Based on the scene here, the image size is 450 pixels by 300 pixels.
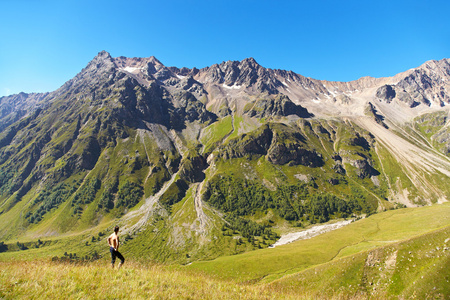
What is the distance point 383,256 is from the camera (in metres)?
33.2

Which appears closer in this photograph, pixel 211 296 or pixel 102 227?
pixel 211 296

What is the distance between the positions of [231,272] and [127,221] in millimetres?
138626

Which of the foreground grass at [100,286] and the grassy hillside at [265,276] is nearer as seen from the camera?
the foreground grass at [100,286]

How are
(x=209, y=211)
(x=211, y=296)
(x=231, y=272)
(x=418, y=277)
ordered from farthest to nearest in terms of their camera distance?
(x=209, y=211) < (x=231, y=272) < (x=418, y=277) < (x=211, y=296)

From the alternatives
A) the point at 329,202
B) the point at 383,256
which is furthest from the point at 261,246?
the point at 383,256

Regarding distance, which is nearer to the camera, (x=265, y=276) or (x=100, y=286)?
(x=100, y=286)

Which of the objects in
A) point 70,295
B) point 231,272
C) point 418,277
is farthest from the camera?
point 231,272

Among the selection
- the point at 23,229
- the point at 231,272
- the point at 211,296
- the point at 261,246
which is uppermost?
the point at 211,296

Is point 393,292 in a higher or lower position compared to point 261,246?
higher

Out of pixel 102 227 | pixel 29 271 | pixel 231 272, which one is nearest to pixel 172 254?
pixel 231 272

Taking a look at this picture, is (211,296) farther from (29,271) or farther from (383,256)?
(383,256)

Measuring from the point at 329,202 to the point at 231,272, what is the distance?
151522mm

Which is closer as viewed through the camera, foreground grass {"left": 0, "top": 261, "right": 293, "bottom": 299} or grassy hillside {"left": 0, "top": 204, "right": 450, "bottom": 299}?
foreground grass {"left": 0, "top": 261, "right": 293, "bottom": 299}

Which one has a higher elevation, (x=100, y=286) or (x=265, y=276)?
(x=100, y=286)
